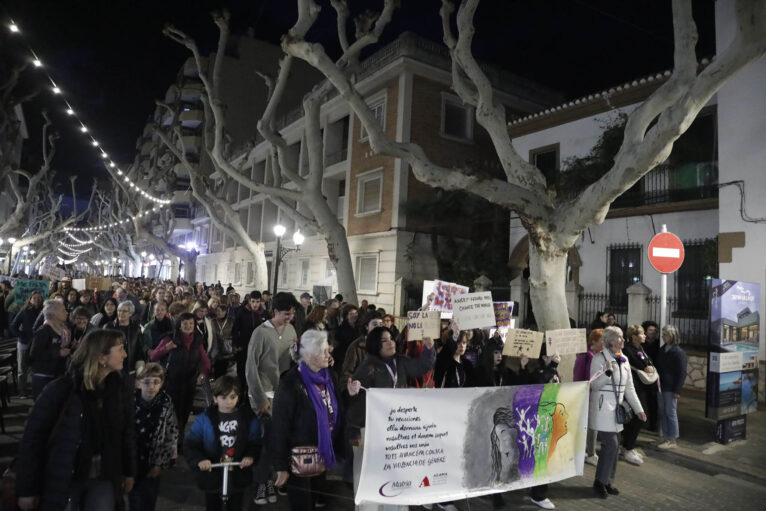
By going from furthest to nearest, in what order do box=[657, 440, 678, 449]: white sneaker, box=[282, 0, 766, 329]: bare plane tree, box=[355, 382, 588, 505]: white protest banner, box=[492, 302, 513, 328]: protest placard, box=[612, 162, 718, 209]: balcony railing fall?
box=[612, 162, 718, 209]: balcony railing < box=[492, 302, 513, 328]: protest placard < box=[657, 440, 678, 449]: white sneaker < box=[282, 0, 766, 329]: bare plane tree < box=[355, 382, 588, 505]: white protest banner

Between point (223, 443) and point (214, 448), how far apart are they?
0.07 metres

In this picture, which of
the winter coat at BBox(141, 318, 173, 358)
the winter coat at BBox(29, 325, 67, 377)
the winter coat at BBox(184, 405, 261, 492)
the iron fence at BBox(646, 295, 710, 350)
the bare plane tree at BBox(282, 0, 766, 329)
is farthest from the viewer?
the iron fence at BBox(646, 295, 710, 350)

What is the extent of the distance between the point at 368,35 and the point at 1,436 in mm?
10530

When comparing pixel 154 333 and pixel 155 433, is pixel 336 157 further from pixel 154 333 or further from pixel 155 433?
pixel 155 433

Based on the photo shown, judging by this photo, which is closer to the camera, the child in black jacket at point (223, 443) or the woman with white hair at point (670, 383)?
the child in black jacket at point (223, 443)

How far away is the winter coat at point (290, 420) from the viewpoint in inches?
135

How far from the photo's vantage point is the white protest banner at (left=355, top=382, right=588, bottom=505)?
145 inches

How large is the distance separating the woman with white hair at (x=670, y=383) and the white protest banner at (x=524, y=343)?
2992mm

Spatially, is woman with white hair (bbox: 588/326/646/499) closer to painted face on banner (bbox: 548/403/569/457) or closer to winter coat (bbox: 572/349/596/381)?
winter coat (bbox: 572/349/596/381)

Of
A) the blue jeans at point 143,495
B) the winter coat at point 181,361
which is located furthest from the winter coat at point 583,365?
the blue jeans at point 143,495

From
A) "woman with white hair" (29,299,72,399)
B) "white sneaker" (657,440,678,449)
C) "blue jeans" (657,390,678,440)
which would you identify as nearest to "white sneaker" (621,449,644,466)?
"white sneaker" (657,440,678,449)

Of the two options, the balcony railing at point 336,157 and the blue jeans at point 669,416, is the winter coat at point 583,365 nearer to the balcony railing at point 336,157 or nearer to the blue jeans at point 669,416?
the blue jeans at point 669,416

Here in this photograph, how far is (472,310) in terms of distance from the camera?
5973 millimetres

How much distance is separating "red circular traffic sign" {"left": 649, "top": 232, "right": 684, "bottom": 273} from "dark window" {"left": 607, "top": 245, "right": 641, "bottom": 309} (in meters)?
6.86
